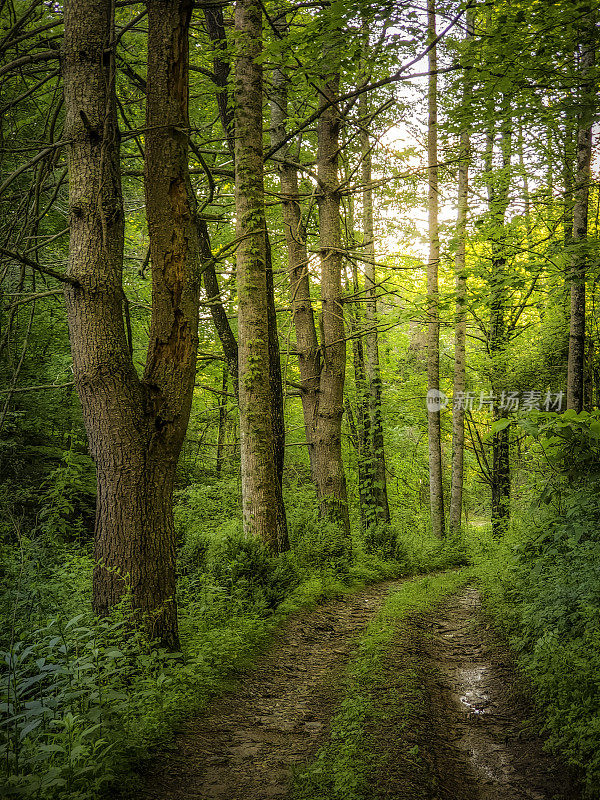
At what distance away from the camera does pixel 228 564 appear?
6.52 metres

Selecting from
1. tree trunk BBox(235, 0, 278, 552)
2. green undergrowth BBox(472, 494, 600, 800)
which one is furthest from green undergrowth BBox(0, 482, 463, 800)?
green undergrowth BBox(472, 494, 600, 800)

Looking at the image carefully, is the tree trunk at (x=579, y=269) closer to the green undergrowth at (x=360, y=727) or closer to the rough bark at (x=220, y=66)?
the green undergrowth at (x=360, y=727)

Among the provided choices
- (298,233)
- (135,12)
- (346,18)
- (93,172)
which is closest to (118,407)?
(93,172)

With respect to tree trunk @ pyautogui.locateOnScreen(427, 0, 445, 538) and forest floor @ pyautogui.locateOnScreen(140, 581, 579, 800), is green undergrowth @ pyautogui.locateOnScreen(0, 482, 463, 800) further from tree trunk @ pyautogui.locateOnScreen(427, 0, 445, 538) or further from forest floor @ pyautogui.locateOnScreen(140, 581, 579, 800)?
tree trunk @ pyautogui.locateOnScreen(427, 0, 445, 538)

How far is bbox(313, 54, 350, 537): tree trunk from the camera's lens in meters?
10.2

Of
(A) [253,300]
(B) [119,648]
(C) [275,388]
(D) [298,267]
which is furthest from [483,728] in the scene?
(D) [298,267]

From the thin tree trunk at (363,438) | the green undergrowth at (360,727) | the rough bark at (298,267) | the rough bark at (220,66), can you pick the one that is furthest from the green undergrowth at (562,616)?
the rough bark at (220,66)

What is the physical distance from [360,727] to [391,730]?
0.77 ft

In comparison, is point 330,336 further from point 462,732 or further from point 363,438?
point 462,732

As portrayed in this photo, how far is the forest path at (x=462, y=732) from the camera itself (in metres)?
3.11

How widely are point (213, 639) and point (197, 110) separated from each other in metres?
9.53

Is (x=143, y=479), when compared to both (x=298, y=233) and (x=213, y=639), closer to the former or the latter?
(x=213, y=639)

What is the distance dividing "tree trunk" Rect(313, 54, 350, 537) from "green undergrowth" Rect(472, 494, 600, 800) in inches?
155

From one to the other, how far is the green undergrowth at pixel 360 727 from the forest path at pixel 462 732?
5 centimetres
